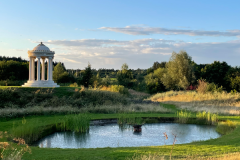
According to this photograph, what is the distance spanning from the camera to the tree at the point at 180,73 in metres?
35.1

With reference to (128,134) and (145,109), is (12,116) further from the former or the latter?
(145,109)

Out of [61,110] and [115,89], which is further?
[115,89]

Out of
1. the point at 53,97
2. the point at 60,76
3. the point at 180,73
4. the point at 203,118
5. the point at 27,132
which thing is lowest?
the point at 203,118

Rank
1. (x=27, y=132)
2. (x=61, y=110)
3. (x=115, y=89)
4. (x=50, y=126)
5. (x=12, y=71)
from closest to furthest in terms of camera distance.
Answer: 1. (x=27, y=132)
2. (x=50, y=126)
3. (x=61, y=110)
4. (x=115, y=89)
5. (x=12, y=71)

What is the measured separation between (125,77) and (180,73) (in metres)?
10.0

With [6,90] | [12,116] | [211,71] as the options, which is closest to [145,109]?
[12,116]

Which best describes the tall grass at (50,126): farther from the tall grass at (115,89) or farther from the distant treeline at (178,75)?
the distant treeline at (178,75)

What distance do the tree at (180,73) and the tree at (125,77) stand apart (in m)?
6.55

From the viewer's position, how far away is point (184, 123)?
44.0ft

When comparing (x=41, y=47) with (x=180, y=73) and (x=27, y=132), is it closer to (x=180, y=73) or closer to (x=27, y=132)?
(x=27, y=132)

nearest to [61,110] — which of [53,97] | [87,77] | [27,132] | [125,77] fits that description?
[53,97]

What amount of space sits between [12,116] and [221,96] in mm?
18286

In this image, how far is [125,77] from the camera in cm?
4144

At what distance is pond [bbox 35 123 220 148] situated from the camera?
8898 millimetres
